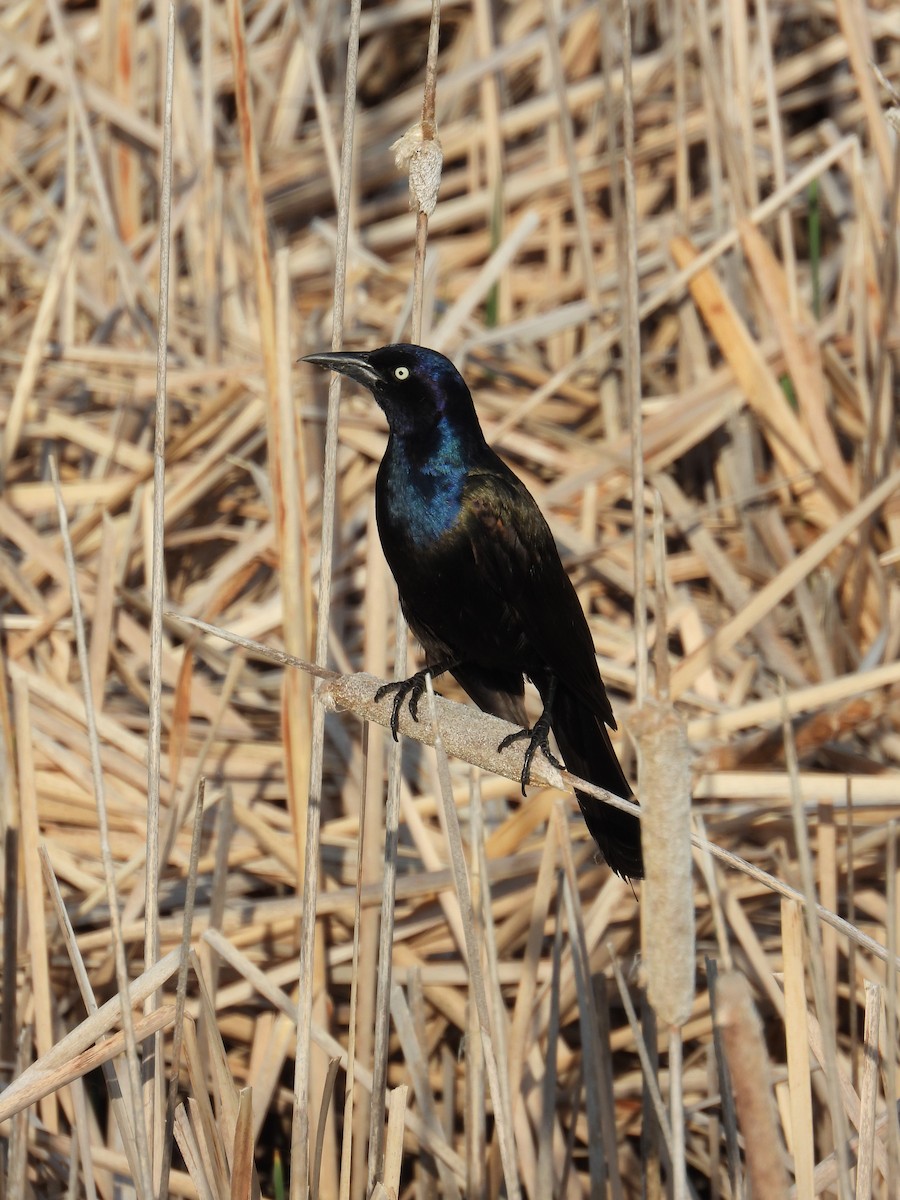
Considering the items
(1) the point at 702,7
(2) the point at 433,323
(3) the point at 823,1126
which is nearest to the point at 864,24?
(1) the point at 702,7

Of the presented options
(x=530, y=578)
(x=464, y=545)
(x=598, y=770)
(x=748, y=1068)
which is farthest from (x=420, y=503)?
(x=748, y=1068)

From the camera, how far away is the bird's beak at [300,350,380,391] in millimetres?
1871

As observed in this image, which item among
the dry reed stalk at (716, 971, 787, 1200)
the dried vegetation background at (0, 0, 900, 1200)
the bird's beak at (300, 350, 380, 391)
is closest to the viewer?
the dry reed stalk at (716, 971, 787, 1200)

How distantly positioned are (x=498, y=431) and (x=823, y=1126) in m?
1.54

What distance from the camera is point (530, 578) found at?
2139 mm

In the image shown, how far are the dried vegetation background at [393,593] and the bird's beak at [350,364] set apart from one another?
5.0 inches

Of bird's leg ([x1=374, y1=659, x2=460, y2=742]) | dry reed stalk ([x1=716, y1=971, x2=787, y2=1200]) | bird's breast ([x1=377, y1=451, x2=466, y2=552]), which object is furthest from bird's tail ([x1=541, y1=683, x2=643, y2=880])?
dry reed stalk ([x1=716, y1=971, x2=787, y2=1200])

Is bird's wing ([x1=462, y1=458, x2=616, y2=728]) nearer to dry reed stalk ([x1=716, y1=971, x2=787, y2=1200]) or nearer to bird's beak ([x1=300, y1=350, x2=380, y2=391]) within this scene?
bird's beak ([x1=300, y1=350, x2=380, y2=391])

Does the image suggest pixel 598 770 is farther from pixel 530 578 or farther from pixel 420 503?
pixel 420 503

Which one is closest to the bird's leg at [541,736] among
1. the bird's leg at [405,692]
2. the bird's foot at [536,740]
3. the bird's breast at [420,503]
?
the bird's foot at [536,740]

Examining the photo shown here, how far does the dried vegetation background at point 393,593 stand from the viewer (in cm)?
175

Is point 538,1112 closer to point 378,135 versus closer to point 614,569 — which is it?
point 614,569

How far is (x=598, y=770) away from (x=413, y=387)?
2.14 feet

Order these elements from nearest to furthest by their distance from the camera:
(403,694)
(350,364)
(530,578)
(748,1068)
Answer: (748,1068)
(403,694)
(350,364)
(530,578)
